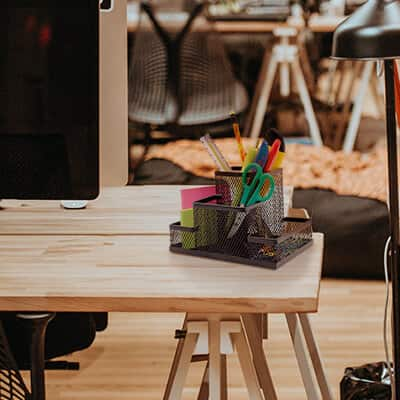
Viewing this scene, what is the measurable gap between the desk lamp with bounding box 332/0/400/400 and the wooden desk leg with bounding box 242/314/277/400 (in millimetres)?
215

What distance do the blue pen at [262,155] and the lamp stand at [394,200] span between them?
10.2 inches

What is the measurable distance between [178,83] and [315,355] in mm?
2684

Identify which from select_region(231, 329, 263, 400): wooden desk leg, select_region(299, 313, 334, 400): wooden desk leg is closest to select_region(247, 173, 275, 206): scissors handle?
select_region(231, 329, 263, 400): wooden desk leg

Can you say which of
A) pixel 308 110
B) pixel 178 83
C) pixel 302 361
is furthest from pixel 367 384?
pixel 308 110

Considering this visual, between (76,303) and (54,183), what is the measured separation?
0.28m

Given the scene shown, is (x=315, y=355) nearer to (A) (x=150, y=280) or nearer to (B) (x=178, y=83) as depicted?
(A) (x=150, y=280)

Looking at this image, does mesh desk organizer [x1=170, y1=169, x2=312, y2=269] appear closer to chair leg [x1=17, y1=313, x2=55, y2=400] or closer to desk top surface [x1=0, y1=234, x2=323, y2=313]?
desk top surface [x1=0, y1=234, x2=323, y2=313]

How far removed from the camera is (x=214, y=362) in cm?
116

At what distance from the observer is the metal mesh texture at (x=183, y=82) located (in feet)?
13.8

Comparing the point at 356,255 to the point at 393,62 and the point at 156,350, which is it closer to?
the point at 156,350

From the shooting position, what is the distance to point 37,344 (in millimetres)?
1165

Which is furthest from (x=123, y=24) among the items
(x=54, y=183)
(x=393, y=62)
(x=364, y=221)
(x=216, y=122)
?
(x=216, y=122)

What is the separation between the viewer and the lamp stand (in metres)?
1.38

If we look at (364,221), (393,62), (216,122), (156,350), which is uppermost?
(393,62)
